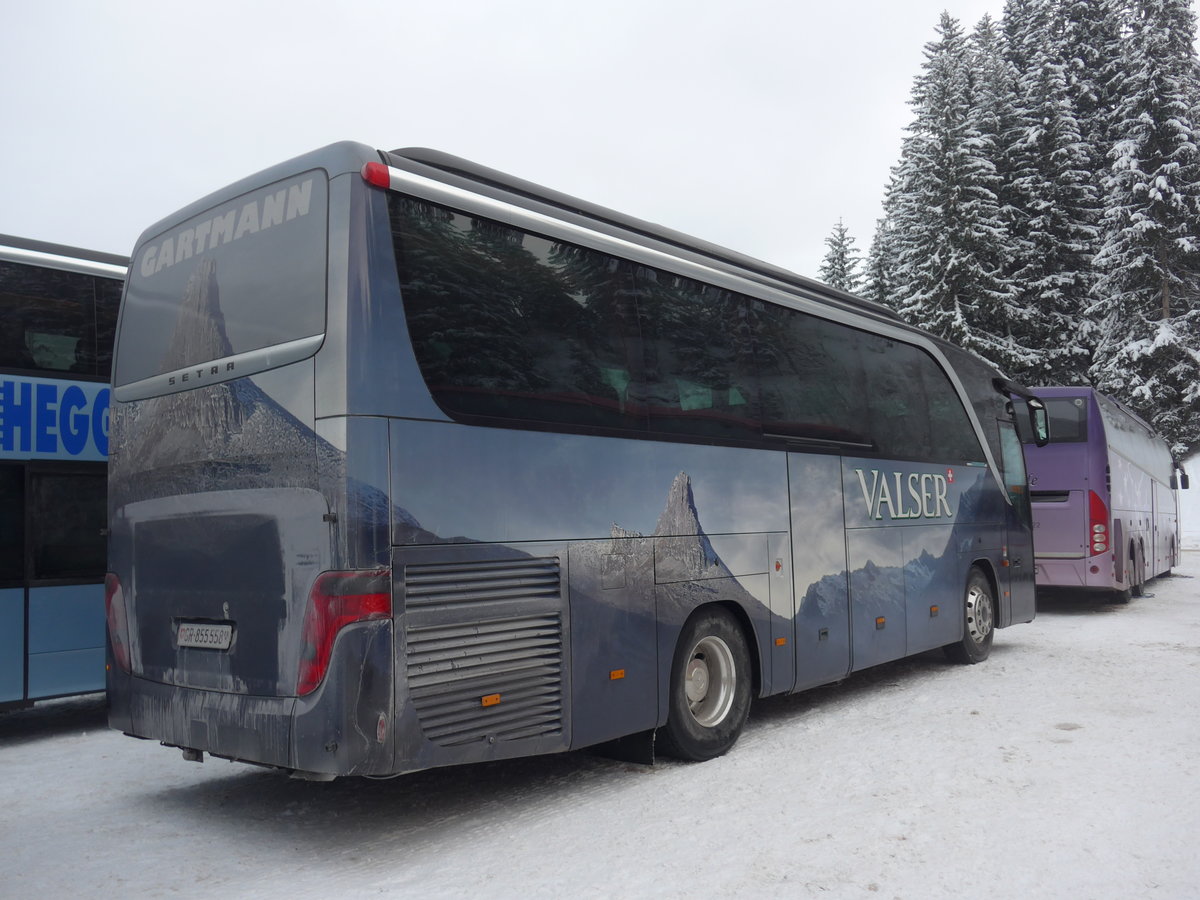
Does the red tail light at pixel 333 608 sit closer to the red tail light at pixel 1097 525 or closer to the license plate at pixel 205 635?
the license plate at pixel 205 635

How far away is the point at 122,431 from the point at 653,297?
339cm

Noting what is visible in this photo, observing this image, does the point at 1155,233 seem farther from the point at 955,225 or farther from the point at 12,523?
the point at 12,523

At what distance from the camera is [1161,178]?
36.8 metres

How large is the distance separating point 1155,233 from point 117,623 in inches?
1552

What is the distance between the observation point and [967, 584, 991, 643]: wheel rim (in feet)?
36.1

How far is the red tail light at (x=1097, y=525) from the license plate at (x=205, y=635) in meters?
14.1

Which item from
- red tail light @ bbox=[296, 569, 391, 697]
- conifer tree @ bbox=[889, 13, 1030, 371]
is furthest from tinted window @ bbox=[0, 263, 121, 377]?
conifer tree @ bbox=[889, 13, 1030, 371]

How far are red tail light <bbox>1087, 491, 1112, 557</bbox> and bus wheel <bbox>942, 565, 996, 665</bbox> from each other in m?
5.39

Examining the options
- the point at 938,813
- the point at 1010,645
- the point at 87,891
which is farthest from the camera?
the point at 1010,645

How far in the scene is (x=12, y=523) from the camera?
7.93 metres

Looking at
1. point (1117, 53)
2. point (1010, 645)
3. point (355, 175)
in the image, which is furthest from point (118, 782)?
point (1117, 53)

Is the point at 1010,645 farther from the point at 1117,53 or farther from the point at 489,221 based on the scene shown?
the point at 1117,53

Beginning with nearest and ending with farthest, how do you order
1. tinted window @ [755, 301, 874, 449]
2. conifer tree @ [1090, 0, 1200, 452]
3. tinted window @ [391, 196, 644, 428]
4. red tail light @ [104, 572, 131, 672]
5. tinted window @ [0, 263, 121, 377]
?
tinted window @ [391, 196, 644, 428]
red tail light @ [104, 572, 131, 672]
tinted window @ [755, 301, 874, 449]
tinted window @ [0, 263, 121, 377]
conifer tree @ [1090, 0, 1200, 452]

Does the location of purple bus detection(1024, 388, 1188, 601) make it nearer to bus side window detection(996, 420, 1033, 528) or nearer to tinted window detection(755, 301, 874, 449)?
bus side window detection(996, 420, 1033, 528)
